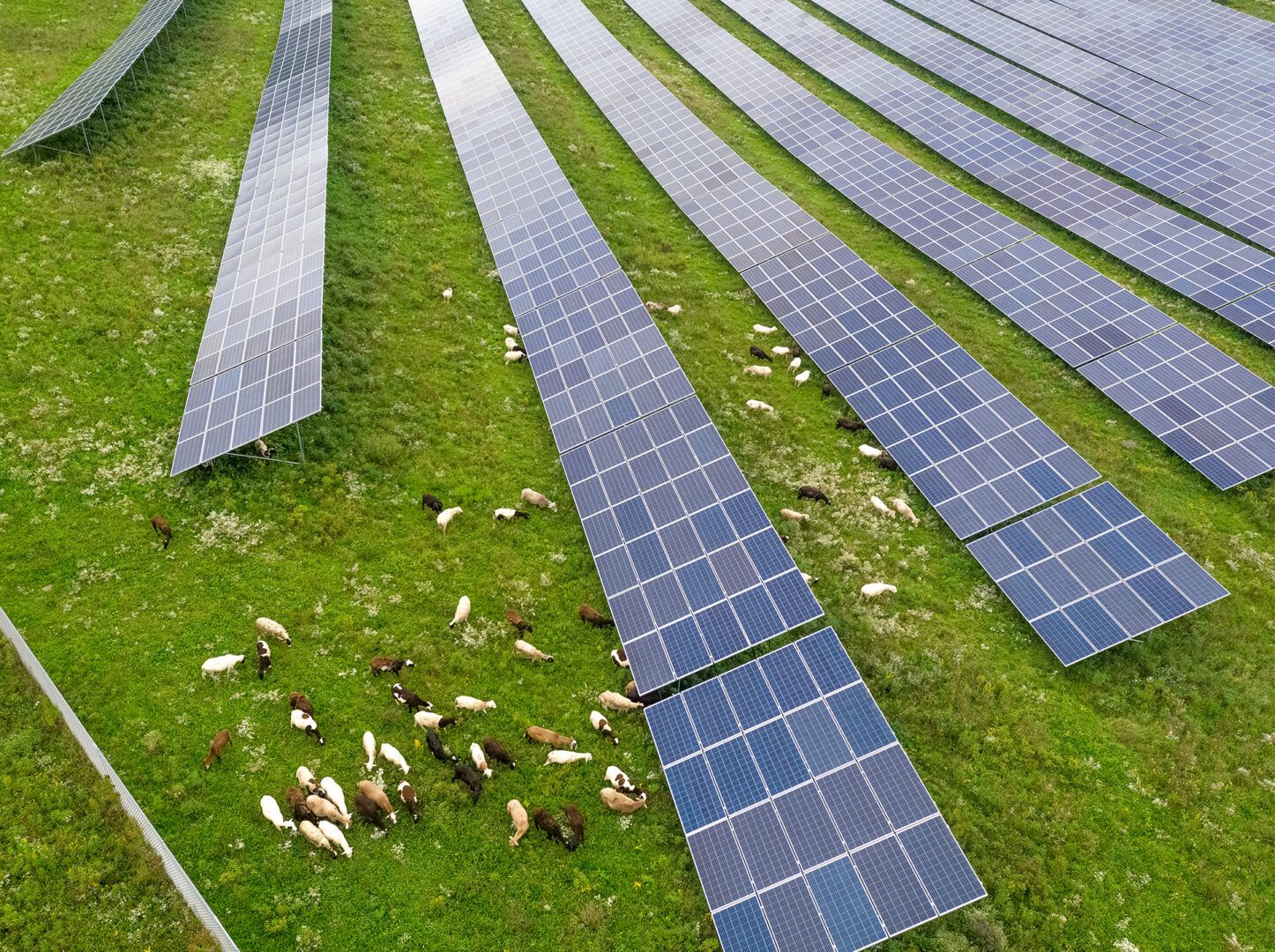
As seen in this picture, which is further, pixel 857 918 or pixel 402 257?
pixel 402 257

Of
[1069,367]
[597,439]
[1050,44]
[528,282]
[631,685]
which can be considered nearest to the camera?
[631,685]

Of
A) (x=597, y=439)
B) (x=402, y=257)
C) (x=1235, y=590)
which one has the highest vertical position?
(x=402, y=257)

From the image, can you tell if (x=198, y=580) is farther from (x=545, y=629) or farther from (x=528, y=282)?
(x=528, y=282)

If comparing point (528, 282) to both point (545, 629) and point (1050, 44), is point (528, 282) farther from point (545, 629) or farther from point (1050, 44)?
point (1050, 44)

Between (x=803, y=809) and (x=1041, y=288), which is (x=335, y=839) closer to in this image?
(x=803, y=809)

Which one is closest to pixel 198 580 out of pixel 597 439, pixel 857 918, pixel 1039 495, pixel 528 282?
pixel 597 439

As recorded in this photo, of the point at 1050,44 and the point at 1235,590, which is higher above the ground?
the point at 1050,44

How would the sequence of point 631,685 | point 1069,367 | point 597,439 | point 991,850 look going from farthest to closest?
point 1069,367 → point 597,439 → point 631,685 → point 991,850
